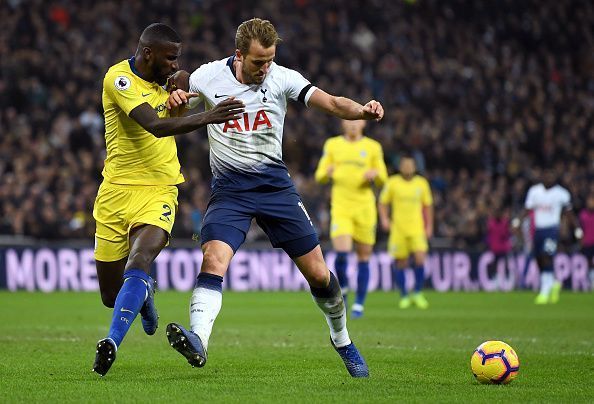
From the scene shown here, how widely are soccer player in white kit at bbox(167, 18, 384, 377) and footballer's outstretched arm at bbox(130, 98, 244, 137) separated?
196mm

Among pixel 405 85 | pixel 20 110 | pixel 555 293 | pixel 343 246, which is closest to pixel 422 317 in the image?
pixel 343 246

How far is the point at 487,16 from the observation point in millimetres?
32594

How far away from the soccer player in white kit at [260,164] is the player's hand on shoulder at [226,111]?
0.29 meters

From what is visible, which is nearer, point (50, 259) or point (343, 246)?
point (343, 246)

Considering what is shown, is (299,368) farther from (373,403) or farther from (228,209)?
(373,403)

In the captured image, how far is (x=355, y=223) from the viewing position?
583 inches

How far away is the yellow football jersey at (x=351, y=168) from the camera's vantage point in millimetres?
14875

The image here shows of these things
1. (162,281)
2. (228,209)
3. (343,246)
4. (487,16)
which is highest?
(487,16)

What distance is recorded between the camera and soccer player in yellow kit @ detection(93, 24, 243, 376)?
7.59 metres

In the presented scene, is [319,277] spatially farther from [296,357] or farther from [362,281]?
[362,281]

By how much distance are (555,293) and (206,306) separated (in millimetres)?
13955

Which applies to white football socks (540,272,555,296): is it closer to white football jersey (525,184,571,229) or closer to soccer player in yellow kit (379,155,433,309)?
white football jersey (525,184,571,229)

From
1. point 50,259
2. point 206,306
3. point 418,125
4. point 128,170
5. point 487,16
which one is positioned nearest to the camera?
point 206,306

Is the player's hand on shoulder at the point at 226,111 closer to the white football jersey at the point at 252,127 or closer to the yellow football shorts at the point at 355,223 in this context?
the white football jersey at the point at 252,127
